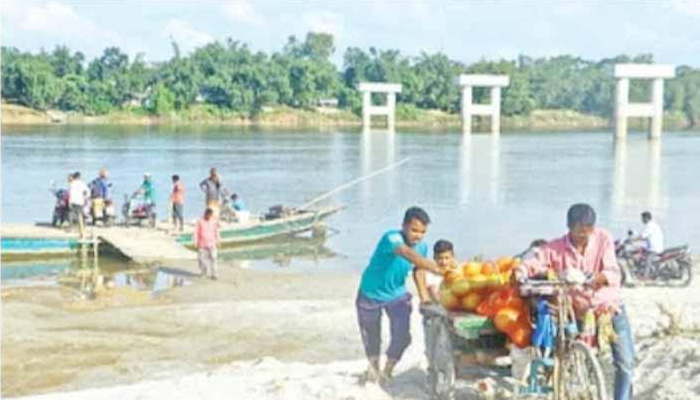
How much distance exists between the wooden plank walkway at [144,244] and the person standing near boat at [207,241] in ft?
6.48

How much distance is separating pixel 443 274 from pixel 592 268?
1193 mm

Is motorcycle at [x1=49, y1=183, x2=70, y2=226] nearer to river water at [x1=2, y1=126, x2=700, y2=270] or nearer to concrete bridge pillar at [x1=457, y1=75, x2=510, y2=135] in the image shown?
river water at [x1=2, y1=126, x2=700, y2=270]

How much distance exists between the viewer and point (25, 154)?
58.9m

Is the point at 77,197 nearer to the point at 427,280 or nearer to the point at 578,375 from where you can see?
the point at 427,280

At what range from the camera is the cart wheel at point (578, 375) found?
21.1ft

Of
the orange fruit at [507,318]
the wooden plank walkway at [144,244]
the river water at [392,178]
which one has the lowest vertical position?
the river water at [392,178]


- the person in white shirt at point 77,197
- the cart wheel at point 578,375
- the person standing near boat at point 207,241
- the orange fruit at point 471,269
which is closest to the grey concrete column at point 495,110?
the person in white shirt at point 77,197

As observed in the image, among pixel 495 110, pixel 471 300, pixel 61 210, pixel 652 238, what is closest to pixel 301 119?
pixel 495 110

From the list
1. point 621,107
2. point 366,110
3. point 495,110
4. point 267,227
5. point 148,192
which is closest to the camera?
point 148,192

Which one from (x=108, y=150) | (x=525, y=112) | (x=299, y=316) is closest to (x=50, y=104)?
(x=108, y=150)

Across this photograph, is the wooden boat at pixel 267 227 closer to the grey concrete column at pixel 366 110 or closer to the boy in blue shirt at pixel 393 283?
the boy in blue shirt at pixel 393 283

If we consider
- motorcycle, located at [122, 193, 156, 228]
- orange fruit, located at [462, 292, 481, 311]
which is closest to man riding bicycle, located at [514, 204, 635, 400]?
orange fruit, located at [462, 292, 481, 311]

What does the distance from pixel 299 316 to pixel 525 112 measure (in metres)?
117

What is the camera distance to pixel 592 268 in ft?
21.7
